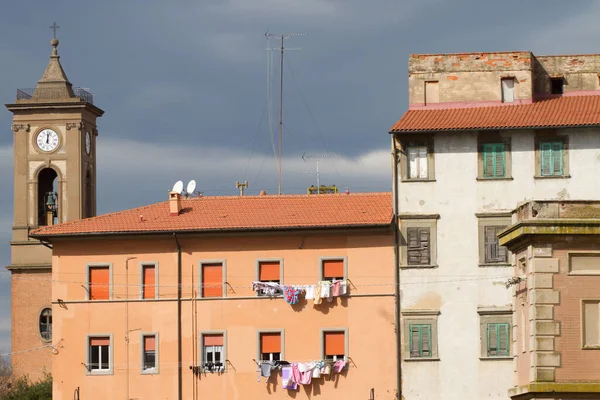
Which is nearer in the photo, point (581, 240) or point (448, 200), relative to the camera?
point (581, 240)

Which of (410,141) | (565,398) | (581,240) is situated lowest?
(565,398)

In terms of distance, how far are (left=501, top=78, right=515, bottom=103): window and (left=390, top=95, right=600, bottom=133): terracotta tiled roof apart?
Answer: 672 millimetres

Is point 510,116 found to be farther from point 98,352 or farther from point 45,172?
point 45,172

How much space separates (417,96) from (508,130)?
5246 mm

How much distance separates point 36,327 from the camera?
9506 centimetres

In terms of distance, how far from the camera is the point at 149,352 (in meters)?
72.7

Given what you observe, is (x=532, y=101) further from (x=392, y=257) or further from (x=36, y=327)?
(x=36, y=327)

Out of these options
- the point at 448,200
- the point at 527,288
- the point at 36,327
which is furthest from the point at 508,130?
the point at 36,327

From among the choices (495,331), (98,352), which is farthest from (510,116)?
(98,352)

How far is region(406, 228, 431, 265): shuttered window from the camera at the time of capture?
71.2 m

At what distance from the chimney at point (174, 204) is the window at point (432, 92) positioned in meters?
10.9

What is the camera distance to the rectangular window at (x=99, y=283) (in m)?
73.7

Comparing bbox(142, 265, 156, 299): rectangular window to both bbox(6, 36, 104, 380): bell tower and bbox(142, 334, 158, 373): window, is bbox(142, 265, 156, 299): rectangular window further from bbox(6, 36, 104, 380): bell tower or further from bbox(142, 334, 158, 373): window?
bbox(6, 36, 104, 380): bell tower

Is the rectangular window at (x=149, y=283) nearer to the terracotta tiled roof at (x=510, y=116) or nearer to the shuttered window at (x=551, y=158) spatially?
the terracotta tiled roof at (x=510, y=116)
